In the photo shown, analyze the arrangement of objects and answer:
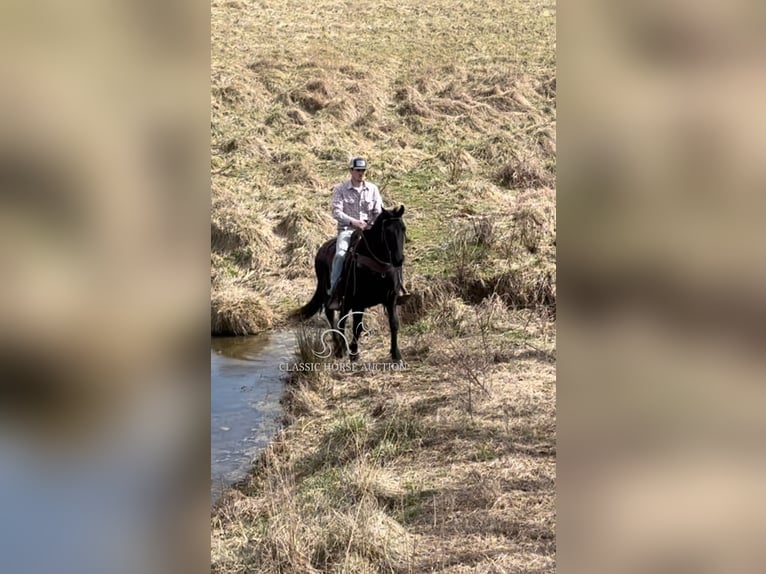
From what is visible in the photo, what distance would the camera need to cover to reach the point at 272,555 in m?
4.21

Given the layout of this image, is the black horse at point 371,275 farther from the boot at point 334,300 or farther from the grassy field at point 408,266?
the grassy field at point 408,266

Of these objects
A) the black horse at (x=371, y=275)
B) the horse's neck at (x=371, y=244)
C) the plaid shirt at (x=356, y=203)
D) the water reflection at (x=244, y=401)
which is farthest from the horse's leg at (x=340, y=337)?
the water reflection at (x=244, y=401)

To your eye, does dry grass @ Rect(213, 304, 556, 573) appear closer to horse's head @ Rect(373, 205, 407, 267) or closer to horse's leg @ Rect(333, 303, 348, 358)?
horse's leg @ Rect(333, 303, 348, 358)

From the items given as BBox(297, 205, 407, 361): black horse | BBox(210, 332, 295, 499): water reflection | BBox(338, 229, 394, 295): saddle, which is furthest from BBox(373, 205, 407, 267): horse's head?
BBox(210, 332, 295, 499): water reflection

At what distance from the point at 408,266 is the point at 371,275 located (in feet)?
7.83
